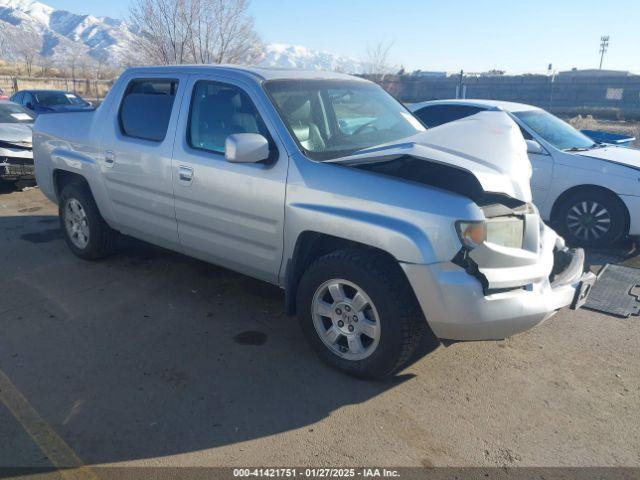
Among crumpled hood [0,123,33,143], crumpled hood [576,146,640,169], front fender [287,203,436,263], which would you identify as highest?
crumpled hood [576,146,640,169]

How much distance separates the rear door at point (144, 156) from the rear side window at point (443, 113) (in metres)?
4.01

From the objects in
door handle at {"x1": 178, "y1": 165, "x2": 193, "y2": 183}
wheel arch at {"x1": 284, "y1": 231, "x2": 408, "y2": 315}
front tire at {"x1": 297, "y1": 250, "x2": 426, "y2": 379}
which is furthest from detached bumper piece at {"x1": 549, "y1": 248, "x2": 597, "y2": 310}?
door handle at {"x1": 178, "y1": 165, "x2": 193, "y2": 183}

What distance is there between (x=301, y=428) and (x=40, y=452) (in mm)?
1358

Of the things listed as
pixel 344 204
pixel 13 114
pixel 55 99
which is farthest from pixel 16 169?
pixel 55 99

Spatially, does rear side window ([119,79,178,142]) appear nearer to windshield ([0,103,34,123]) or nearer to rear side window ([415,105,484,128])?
rear side window ([415,105,484,128])

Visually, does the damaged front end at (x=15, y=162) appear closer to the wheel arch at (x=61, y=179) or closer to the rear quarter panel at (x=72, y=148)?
the rear quarter panel at (x=72, y=148)

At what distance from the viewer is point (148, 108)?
4.70m

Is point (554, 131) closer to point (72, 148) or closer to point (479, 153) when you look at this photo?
point (479, 153)

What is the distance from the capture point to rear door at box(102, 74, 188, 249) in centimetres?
442

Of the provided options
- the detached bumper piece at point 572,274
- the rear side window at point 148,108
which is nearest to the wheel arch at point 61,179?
the rear side window at point 148,108

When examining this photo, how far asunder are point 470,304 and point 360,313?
0.70 metres

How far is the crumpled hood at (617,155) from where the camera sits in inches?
249

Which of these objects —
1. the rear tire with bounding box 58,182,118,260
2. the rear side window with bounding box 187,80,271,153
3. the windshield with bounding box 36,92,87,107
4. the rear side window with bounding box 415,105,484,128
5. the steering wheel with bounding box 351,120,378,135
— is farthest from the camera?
the windshield with bounding box 36,92,87,107

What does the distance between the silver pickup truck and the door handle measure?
0.01 m
